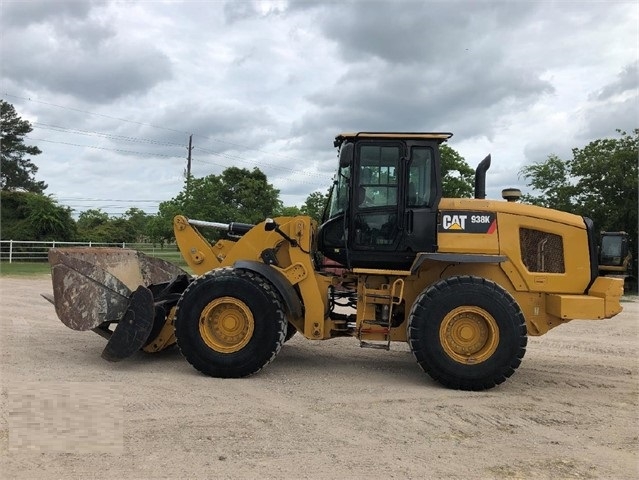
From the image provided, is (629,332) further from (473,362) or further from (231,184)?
(231,184)

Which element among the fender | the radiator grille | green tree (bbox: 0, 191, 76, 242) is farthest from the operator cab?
green tree (bbox: 0, 191, 76, 242)

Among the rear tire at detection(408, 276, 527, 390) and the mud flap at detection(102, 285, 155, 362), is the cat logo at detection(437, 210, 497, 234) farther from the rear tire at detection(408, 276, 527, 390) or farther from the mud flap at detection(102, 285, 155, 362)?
the mud flap at detection(102, 285, 155, 362)

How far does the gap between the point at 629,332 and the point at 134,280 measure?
8.59 m

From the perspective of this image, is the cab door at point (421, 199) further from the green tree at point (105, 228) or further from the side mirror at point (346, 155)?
the green tree at point (105, 228)

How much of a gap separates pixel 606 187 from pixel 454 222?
72.4ft

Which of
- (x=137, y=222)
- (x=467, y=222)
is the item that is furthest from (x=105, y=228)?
(x=467, y=222)

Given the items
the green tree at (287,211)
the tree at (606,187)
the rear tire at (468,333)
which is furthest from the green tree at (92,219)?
the rear tire at (468,333)

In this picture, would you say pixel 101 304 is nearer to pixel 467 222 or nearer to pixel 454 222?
pixel 454 222

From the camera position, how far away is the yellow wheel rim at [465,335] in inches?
221

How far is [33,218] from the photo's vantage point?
3350cm

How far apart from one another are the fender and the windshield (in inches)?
41.4

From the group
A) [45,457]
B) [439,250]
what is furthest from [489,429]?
[45,457]

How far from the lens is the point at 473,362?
560 centimetres

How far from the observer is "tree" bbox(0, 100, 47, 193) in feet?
161
